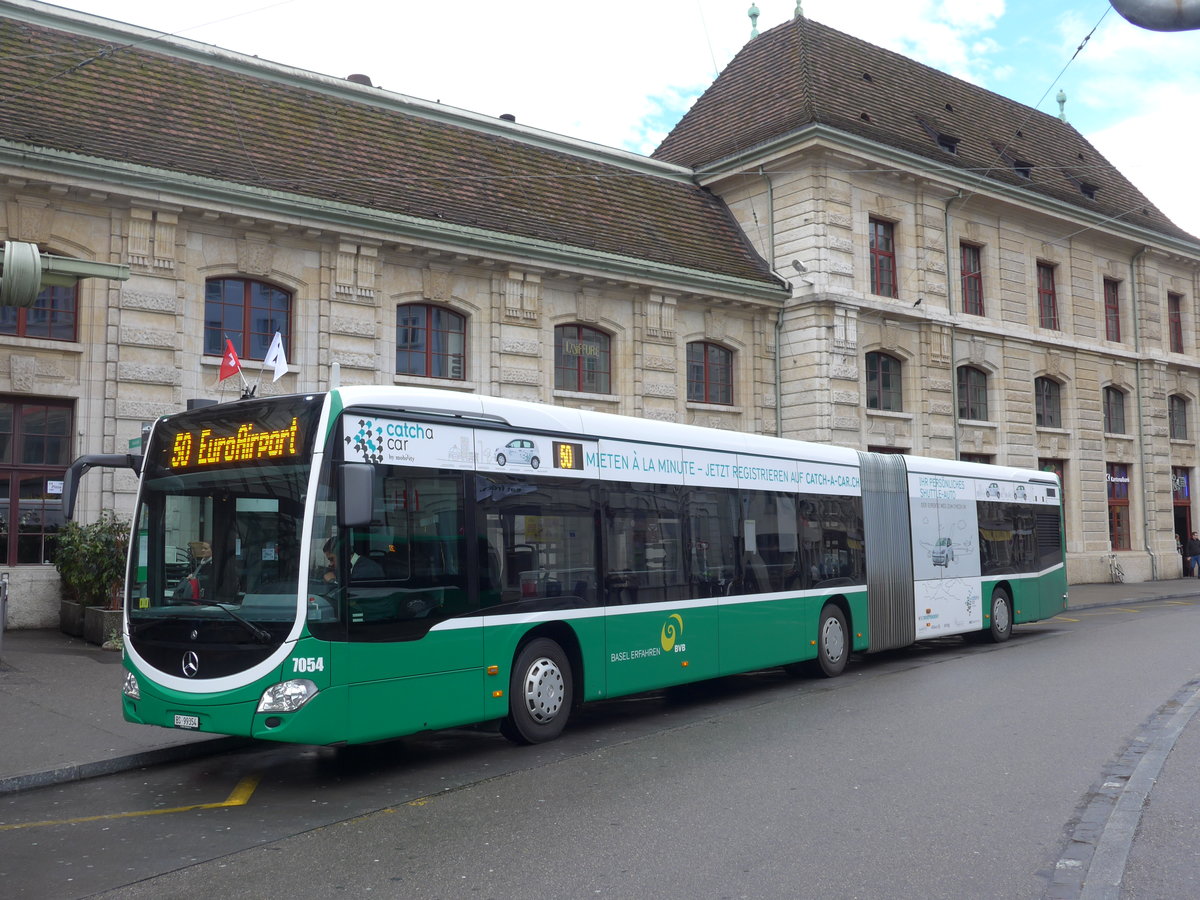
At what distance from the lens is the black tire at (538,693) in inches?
365

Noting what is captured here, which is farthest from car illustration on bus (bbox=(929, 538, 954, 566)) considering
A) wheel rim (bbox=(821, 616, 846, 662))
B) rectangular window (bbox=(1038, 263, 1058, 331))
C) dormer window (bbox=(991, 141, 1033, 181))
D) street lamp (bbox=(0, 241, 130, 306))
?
dormer window (bbox=(991, 141, 1033, 181))

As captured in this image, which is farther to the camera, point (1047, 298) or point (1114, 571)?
point (1114, 571)

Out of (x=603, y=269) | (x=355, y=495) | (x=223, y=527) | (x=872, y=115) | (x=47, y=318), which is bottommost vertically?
(x=223, y=527)

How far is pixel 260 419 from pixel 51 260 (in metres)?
2.16

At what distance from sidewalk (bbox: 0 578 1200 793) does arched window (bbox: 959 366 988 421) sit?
2286 cm

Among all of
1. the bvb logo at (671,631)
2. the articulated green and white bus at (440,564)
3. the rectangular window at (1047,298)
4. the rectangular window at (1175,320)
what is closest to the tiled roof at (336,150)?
the articulated green and white bus at (440,564)

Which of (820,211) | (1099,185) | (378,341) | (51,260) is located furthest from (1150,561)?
(51,260)

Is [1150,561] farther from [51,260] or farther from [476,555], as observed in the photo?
[51,260]

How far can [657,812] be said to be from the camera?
682 cm

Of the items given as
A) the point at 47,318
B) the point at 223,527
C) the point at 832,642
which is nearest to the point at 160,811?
the point at 223,527

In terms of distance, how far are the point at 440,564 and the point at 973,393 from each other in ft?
80.2

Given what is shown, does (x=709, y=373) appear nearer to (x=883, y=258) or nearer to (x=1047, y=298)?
(x=883, y=258)

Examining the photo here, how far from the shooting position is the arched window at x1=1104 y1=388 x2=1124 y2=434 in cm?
3438

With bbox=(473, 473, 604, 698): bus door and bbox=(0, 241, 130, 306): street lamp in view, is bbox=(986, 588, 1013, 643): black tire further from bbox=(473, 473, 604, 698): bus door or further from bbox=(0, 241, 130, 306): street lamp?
bbox=(0, 241, 130, 306): street lamp
